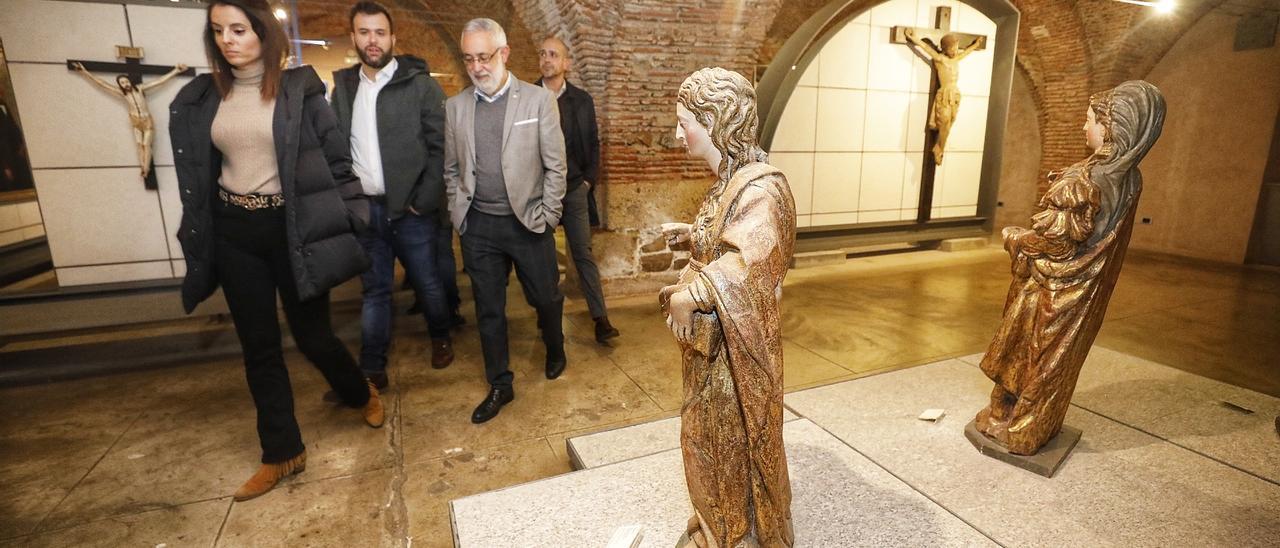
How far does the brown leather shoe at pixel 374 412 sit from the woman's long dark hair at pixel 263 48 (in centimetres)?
154

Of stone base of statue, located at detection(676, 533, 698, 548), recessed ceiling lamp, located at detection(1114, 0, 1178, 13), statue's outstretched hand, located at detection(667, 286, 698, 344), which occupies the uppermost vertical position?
recessed ceiling lamp, located at detection(1114, 0, 1178, 13)

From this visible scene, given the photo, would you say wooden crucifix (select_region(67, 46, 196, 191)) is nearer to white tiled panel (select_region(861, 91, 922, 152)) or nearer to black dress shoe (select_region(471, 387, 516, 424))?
black dress shoe (select_region(471, 387, 516, 424))

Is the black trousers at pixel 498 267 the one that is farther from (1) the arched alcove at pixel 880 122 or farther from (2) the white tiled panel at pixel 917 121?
(2) the white tiled panel at pixel 917 121

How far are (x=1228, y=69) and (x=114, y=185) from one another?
35.5ft

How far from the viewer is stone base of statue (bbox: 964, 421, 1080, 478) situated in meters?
2.32

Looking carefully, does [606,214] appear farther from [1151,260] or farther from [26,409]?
[1151,260]

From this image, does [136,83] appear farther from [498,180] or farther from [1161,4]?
[1161,4]

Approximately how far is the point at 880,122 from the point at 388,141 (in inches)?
230

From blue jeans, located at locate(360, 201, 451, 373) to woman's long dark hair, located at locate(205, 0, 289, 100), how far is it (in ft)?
3.41

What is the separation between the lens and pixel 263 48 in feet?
7.04

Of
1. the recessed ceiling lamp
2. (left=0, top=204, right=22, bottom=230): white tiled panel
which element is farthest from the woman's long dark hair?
the recessed ceiling lamp

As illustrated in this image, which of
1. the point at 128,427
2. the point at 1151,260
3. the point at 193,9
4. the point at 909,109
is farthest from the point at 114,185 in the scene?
the point at 1151,260

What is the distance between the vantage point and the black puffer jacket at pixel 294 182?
2.13 meters

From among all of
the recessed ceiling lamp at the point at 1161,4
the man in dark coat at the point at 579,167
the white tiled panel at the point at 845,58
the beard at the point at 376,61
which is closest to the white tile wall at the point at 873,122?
the white tiled panel at the point at 845,58
